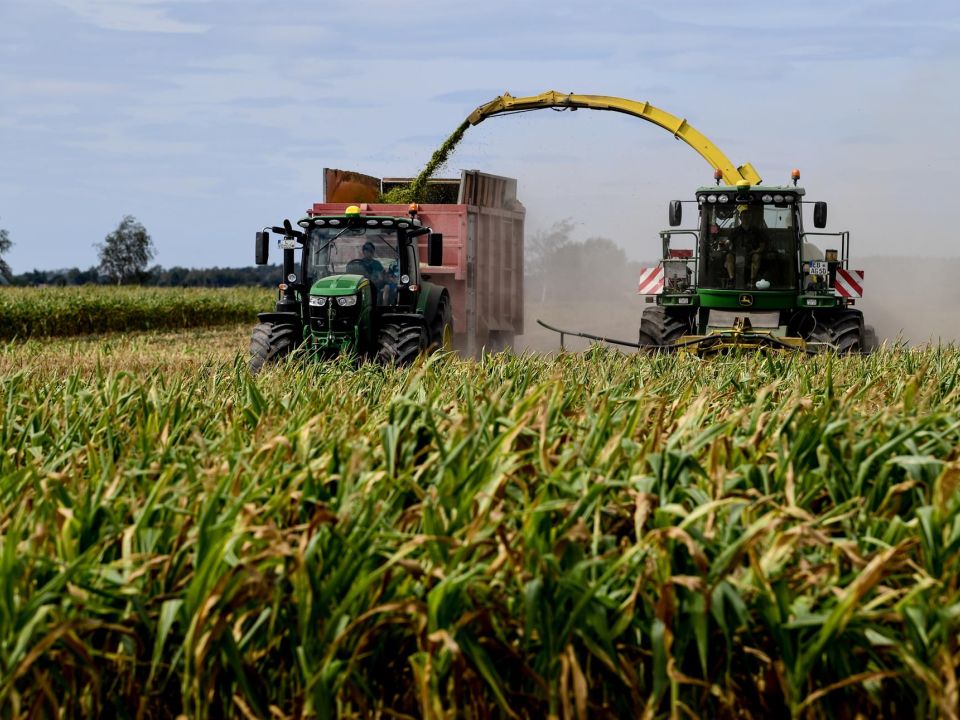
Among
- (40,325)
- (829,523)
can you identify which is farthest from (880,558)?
(40,325)

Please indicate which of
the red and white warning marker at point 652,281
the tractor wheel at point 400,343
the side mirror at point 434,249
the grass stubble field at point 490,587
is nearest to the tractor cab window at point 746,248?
the red and white warning marker at point 652,281

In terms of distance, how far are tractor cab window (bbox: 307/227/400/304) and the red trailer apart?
2.39 meters

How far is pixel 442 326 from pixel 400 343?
5.96ft

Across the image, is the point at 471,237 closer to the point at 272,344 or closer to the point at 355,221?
the point at 355,221

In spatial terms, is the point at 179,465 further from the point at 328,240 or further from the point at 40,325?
the point at 40,325

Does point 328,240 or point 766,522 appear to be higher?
point 328,240

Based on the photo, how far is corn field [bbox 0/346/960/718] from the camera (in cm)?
290

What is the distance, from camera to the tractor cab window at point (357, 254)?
471 inches

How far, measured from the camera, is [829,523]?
11.1ft

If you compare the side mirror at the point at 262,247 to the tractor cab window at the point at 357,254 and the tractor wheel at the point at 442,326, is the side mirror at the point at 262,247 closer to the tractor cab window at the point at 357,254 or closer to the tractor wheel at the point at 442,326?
the tractor cab window at the point at 357,254

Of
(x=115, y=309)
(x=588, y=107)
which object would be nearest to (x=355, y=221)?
(x=588, y=107)

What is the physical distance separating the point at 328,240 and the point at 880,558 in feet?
31.5

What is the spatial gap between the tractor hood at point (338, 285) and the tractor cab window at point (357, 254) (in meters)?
0.32

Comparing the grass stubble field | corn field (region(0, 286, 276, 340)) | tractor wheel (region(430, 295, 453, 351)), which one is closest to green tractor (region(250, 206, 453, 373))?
tractor wheel (region(430, 295, 453, 351))
